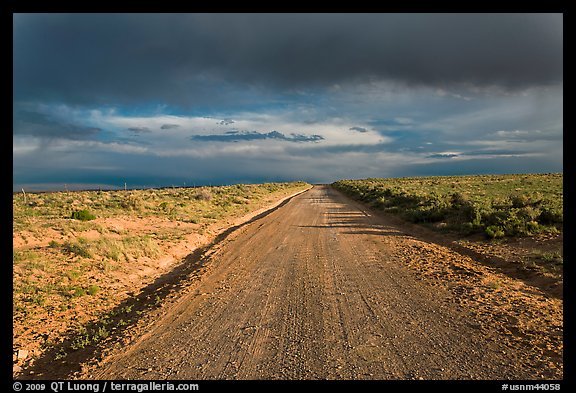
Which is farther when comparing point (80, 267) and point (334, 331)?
point (80, 267)

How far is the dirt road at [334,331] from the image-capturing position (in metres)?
4.44

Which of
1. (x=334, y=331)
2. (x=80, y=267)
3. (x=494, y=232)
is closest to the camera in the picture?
(x=334, y=331)

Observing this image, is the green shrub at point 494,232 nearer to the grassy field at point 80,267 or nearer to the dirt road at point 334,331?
the dirt road at point 334,331

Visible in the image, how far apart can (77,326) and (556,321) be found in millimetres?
9208

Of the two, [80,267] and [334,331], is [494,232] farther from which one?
[80,267]

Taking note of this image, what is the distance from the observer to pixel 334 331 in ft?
18.1

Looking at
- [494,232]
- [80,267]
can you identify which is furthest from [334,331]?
[494,232]

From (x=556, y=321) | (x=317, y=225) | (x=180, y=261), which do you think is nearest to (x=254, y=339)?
(x=556, y=321)

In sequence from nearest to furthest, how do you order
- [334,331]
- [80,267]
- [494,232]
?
[334,331], [80,267], [494,232]

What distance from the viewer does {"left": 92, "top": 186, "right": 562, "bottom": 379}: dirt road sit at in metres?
4.44

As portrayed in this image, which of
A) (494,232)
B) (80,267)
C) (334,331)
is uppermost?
(494,232)

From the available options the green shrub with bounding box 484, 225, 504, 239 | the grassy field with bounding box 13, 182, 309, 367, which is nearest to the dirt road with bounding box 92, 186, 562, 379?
the grassy field with bounding box 13, 182, 309, 367

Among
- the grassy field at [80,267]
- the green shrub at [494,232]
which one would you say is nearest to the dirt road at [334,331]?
the grassy field at [80,267]

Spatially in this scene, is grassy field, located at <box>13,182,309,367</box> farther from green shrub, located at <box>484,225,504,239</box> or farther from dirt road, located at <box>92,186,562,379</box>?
green shrub, located at <box>484,225,504,239</box>
